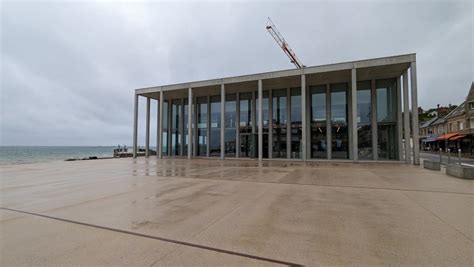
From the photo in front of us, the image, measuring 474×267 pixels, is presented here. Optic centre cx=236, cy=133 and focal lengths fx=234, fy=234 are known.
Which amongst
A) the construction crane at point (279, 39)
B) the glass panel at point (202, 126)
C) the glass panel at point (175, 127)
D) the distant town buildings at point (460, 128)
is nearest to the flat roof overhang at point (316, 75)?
the glass panel at point (202, 126)

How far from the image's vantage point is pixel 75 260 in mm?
2906

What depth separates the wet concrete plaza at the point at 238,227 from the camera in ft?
9.68

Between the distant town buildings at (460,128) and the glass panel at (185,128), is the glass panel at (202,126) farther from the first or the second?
the distant town buildings at (460,128)

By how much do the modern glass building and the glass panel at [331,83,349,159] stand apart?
0.08 meters

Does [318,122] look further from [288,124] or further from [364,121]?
[364,121]

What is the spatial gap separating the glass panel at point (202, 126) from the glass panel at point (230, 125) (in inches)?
106

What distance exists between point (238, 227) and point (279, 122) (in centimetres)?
1886

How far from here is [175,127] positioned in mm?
27234

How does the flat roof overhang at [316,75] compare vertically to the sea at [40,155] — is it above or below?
above

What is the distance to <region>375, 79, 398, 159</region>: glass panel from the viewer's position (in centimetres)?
1872

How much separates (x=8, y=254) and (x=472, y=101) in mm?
44074

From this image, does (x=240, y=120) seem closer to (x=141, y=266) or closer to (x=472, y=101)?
(x=141, y=266)

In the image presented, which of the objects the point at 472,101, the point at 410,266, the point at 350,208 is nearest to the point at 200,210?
the point at 350,208

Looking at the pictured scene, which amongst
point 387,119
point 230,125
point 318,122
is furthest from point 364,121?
point 230,125
